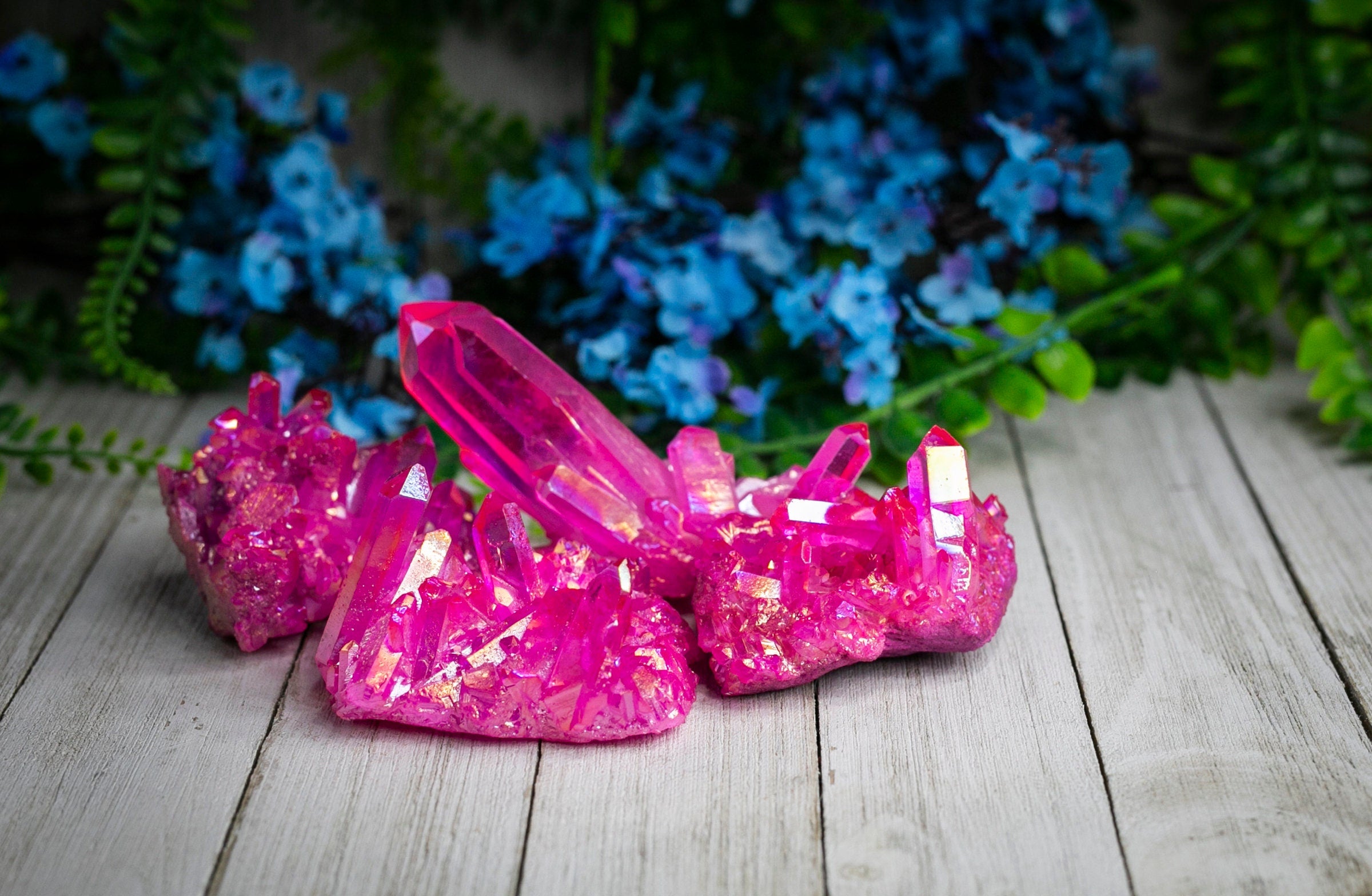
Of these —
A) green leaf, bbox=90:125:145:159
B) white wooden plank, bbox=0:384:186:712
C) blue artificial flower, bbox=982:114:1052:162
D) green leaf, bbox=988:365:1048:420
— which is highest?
blue artificial flower, bbox=982:114:1052:162

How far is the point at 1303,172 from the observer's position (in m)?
1.71

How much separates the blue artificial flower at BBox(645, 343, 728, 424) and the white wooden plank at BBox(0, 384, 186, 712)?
25.0 inches

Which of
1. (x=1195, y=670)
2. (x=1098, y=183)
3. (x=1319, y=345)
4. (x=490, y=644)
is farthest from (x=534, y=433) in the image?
(x=1319, y=345)

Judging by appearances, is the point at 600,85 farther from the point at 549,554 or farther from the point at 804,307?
the point at 549,554

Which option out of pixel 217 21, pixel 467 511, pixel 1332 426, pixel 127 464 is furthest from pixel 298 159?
pixel 1332 426

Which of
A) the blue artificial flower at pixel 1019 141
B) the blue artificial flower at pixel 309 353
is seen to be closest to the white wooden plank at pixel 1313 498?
the blue artificial flower at pixel 1019 141

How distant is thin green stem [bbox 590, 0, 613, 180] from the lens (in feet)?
5.90

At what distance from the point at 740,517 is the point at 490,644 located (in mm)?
260

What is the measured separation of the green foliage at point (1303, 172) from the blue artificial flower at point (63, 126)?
1.54 meters

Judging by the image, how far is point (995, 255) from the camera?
161 centimetres

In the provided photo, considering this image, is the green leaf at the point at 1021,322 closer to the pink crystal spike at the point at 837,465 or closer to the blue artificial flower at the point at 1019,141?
the blue artificial flower at the point at 1019,141

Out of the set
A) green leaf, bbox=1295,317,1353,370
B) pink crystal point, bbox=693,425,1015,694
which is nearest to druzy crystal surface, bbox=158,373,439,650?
pink crystal point, bbox=693,425,1015,694

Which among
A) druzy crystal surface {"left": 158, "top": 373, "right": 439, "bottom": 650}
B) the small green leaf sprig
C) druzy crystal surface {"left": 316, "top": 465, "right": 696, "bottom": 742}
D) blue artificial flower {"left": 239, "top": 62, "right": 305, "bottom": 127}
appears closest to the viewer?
druzy crystal surface {"left": 316, "top": 465, "right": 696, "bottom": 742}

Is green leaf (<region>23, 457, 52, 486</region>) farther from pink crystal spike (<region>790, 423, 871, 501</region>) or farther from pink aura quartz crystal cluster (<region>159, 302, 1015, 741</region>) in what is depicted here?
pink crystal spike (<region>790, 423, 871, 501</region>)
